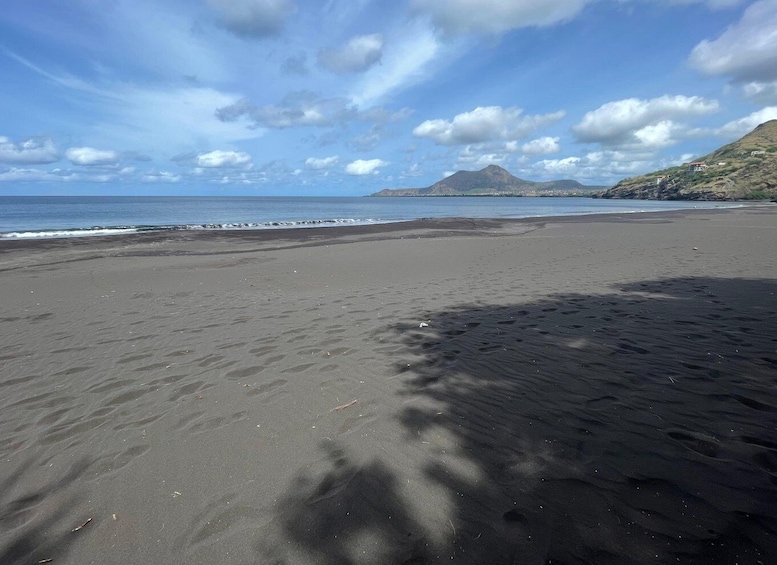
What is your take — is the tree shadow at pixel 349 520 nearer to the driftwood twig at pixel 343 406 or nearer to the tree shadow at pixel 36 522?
the driftwood twig at pixel 343 406

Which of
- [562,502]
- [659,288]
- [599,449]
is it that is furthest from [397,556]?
[659,288]

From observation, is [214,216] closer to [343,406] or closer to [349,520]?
[343,406]

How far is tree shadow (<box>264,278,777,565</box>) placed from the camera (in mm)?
2816

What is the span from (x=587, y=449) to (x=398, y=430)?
1.92 metres

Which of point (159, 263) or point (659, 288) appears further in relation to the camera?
point (159, 263)

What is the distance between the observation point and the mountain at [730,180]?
104 metres

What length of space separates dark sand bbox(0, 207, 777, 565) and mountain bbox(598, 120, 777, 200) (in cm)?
12366

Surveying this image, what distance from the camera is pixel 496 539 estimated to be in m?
2.87

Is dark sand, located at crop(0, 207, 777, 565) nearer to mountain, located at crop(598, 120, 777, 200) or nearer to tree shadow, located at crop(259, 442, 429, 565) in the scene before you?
tree shadow, located at crop(259, 442, 429, 565)

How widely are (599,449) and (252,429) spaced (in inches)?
146

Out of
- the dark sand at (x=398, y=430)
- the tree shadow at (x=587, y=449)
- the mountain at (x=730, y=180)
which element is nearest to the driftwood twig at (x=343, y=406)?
the dark sand at (x=398, y=430)

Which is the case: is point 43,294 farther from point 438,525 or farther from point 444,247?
point 444,247

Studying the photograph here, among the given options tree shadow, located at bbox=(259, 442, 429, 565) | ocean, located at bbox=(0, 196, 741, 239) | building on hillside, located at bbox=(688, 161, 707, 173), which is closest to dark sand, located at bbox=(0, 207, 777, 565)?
tree shadow, located at bbox=(259, 442, 429, 565)

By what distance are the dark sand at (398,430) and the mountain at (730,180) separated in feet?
406
